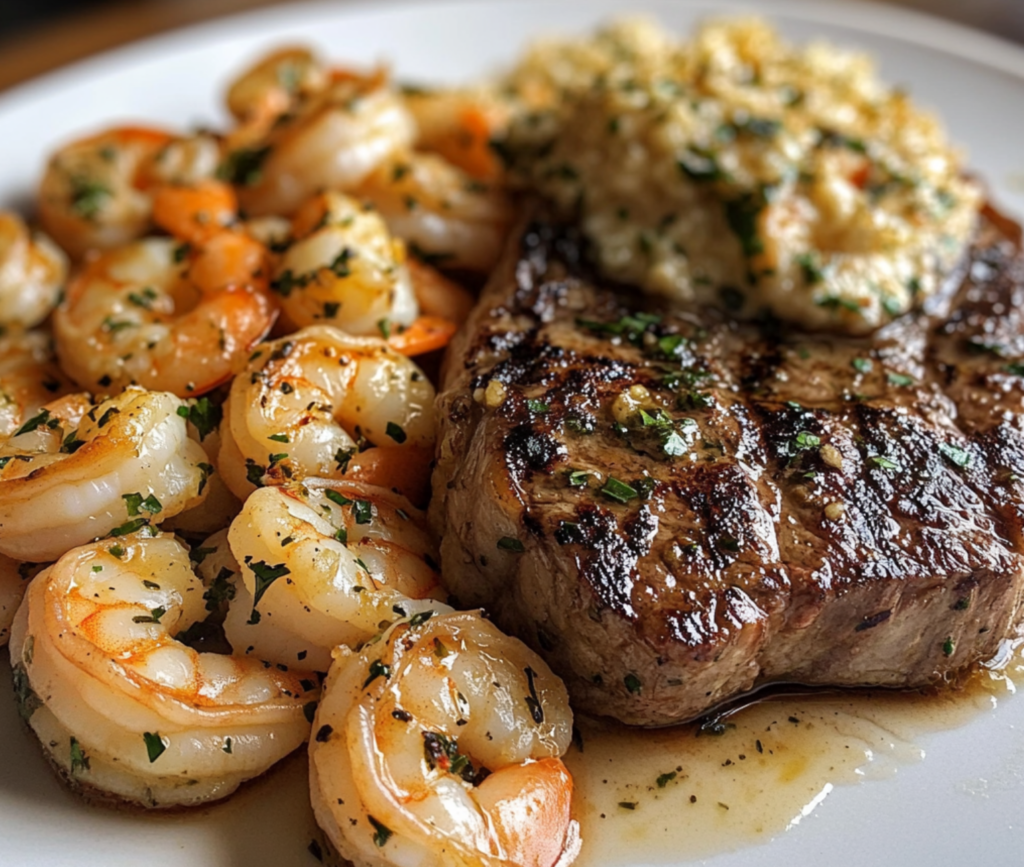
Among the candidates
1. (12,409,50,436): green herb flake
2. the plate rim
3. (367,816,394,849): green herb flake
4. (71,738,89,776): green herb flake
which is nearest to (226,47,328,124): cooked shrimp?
the plate rim

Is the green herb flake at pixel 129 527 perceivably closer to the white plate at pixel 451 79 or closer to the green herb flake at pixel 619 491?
the white plate at pixel 451 79

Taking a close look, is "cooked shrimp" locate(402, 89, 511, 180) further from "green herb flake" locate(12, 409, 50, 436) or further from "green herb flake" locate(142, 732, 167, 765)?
"green herb flake" locate(142, 732, 167, 765)

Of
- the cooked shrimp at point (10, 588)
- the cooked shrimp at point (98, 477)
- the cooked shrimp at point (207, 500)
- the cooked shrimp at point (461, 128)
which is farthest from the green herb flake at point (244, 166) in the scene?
the cooked shrimp at point (10, 588)

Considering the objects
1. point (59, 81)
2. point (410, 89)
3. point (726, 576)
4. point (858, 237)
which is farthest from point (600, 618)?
point (59, 81)

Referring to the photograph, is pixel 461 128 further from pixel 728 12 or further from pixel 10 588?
pixel 10 588

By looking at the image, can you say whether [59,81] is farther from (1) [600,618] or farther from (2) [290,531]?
(1) [600,618]

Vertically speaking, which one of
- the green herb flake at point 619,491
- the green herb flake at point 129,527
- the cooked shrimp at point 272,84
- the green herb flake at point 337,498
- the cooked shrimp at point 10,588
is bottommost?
the cooked shrimp at point 10,588

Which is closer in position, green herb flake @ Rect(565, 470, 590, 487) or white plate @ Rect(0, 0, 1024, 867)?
white plate @ Rect(0, 0, 1024, 867)
